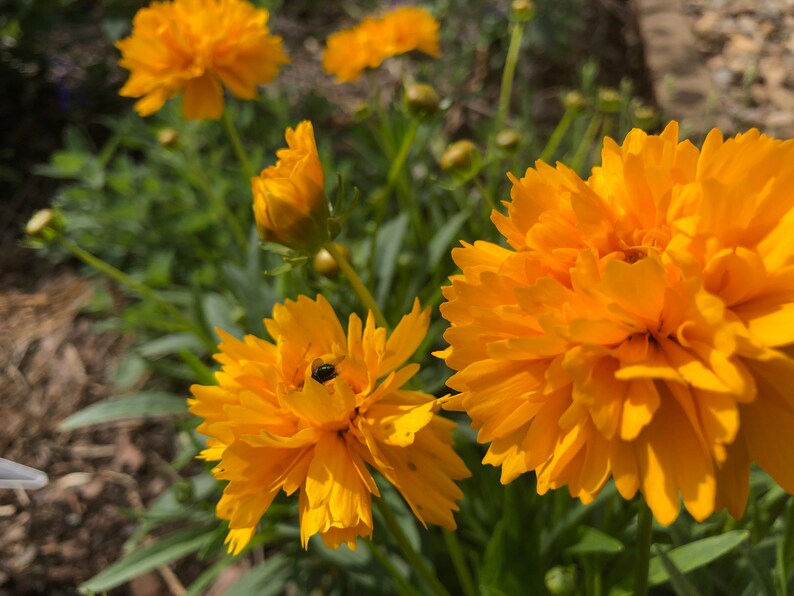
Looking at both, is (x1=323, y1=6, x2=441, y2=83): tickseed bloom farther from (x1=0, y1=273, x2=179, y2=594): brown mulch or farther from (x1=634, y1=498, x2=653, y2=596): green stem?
(x1=634, y1=498, x2=653, y2=596): green stem

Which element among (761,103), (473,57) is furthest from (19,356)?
(761,103)

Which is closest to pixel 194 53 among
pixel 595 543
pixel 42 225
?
pixel 42 225

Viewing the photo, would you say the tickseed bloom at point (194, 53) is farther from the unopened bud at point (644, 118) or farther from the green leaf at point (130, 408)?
the unopened bud at point (644, 118)

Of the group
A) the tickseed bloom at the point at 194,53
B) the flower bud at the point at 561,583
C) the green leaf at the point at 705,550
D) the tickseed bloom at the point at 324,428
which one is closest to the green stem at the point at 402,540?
the tickseed bloom at the point at 324,428

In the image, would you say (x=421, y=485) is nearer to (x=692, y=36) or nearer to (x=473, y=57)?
(x=473, y=57)

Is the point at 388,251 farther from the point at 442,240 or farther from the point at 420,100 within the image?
the point at 420,100

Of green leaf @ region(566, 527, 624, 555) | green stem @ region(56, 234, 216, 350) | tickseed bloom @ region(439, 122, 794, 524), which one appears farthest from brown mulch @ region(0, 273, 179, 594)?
tickseed bloom @ region(439, 122, 794, 524)
